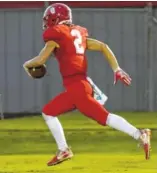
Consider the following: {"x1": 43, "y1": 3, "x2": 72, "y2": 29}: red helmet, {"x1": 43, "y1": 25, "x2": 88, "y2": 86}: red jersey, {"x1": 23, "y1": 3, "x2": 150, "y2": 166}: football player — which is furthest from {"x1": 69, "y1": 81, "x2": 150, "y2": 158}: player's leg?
{"x1": 43, "y1": 3, "x2": 72, "y2": 29}: red helmet

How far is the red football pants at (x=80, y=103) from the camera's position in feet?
27.0

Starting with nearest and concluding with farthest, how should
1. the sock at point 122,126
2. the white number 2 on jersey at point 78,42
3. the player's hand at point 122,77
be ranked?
1. the sock at point 122,126
2. the player's hand at point 122,77
3. the white number 2 on jersey at point 78,42

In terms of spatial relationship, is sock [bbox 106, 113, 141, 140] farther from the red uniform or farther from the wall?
the wall

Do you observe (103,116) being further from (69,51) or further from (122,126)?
(69,51)

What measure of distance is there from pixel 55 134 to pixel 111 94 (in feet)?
30.4

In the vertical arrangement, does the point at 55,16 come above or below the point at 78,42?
above

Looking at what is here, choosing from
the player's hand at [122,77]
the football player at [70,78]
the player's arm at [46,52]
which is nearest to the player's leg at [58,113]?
the football player at [70,78]

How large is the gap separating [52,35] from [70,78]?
0.50m

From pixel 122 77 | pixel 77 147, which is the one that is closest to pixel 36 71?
pixel 122 77

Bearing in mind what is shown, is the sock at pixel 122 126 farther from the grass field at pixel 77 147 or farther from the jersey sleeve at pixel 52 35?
the jersey sleeve at pixel 52 35

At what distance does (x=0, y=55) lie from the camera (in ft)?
58.0

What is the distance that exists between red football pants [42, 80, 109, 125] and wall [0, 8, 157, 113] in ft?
30.2

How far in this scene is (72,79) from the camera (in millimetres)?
8352

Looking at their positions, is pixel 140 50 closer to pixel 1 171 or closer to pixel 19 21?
pixel 19 21
